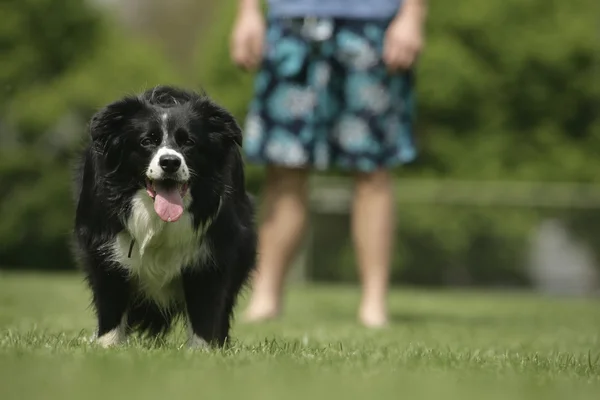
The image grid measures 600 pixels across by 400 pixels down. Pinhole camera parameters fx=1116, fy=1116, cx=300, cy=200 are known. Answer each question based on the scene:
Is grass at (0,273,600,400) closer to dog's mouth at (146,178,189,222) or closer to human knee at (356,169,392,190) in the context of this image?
dog's mouth at (146,178,189,222)

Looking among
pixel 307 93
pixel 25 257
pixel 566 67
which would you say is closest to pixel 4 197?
pixel 25 257

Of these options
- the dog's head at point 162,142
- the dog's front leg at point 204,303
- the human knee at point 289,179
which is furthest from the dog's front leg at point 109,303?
the human knee at point 289,179

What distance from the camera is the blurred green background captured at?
20.0 metres

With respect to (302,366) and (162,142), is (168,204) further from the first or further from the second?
(302,366)

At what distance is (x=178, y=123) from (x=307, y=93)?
7.86 feet

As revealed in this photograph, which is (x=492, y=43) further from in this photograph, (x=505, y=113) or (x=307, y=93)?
(x=307, y=93)

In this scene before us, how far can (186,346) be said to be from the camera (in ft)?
12.4

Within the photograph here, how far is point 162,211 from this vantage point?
358 cm

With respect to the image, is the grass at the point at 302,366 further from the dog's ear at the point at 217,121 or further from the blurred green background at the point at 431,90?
the blurred green background at the point at 431,90

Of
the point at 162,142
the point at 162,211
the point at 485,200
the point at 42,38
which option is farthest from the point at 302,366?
the point at 42,38

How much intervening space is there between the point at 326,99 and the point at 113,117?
7.99 feet

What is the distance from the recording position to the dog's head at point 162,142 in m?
3.56

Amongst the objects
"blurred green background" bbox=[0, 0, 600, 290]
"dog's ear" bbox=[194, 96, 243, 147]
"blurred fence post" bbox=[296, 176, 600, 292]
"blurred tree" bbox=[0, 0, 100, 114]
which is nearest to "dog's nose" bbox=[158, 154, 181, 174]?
"dog's ear" bbox=[194, 96, 243, 147]

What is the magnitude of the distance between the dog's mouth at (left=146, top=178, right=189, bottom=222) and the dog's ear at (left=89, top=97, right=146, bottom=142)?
21 centimetres
